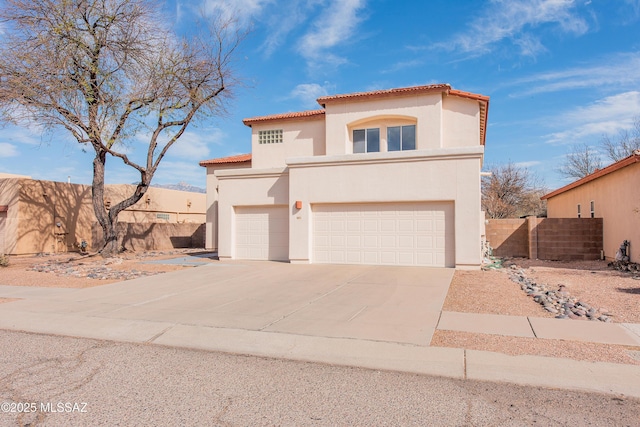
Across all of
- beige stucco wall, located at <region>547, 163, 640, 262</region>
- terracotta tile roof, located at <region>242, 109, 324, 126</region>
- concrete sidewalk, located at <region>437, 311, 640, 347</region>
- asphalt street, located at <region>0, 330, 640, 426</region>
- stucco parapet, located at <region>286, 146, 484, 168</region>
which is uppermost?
terracotta tile roof, located at <region>242, 109, 324, 126</region>

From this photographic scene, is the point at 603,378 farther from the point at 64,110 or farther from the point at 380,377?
the point at 64,110

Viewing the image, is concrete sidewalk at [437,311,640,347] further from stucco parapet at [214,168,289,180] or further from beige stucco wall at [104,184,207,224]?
beige stucco wall at [104,184,207,224]

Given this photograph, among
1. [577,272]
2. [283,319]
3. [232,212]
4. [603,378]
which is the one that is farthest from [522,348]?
[232,212]

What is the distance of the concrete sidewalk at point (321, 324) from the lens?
5305mm

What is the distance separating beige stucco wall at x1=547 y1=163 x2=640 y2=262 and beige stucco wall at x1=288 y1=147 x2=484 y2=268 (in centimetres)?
570

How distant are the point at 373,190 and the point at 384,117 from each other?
17.6ft

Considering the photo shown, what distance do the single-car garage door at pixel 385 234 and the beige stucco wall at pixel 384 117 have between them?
461 centimetres

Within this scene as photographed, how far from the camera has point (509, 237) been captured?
20812 millimetres

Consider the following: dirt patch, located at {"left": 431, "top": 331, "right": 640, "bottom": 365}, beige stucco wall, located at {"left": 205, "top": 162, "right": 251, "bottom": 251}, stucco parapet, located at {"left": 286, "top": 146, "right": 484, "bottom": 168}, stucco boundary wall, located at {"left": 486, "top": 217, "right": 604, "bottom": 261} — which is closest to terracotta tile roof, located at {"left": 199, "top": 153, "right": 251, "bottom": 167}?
beige stucco wall, located at {"left": 205, "top": 162, "right": 251, "bottom": 251}

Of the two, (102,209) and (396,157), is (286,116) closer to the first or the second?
(396,157)

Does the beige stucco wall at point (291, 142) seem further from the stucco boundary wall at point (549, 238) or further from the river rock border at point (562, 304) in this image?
the river rock border at point (562, 304)

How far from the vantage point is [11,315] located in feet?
27.7

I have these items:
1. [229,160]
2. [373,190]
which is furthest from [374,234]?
[229,160]

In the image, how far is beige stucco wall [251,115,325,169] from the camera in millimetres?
21766
